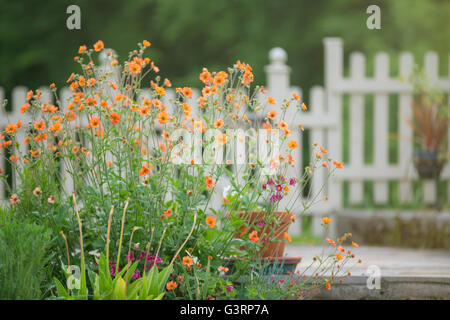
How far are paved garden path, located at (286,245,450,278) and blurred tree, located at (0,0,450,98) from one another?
3665 millimetres

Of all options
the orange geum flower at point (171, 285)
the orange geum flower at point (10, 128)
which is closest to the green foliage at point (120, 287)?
the orange geum flower at point (171, 285)

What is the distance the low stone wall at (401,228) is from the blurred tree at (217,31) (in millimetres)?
3248

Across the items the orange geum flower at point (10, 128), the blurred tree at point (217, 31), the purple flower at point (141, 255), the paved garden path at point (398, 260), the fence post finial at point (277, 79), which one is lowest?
the paved garden path at point (398, 260)

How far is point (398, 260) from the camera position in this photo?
308cm

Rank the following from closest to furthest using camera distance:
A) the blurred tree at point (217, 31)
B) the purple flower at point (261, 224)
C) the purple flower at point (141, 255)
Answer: the purple flower at point (141, 255)
the purple flower at point (261, 224)
the blurred tree at point (217, 31)

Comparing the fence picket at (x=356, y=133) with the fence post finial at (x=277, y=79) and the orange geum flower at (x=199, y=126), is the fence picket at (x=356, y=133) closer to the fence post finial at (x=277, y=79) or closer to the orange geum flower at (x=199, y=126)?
the fence post finial at (x=277, y=79)

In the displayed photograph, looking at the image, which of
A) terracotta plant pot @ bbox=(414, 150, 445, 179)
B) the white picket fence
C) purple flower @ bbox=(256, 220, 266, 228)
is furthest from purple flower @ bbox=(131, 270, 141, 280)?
terracotta plant pot @ bbox=(414, 150, 445, 179)

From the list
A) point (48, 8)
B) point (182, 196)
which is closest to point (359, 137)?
point (182, 196)

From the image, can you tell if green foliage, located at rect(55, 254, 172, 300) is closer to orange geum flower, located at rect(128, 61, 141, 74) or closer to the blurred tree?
orange geum flower, located at rect(128, 61, 141, 74)

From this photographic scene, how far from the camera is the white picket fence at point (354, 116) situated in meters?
4.62
